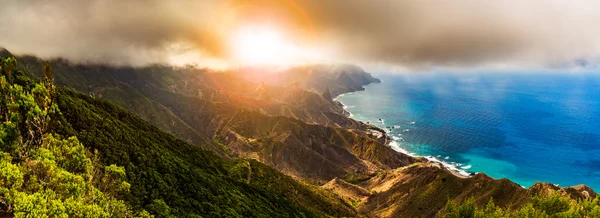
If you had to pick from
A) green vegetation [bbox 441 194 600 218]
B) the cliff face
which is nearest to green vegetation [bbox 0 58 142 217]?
green vegetation [bbox 441 194 600 218]

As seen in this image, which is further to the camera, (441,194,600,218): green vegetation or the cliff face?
the cliff face

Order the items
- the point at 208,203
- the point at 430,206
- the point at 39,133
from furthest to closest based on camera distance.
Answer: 1. the point at 430,206
2. the point at 208,203
3. the point at 39,133

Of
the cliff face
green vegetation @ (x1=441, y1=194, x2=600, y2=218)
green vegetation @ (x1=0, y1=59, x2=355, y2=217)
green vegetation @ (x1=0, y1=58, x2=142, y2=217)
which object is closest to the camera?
green vegetation @ (x1=0, y1=58, x2=142, y2=217)

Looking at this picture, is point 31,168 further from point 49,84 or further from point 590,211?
point 590,211

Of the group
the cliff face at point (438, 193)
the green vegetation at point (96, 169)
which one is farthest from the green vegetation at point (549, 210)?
the green vegetation at point (96, 169)


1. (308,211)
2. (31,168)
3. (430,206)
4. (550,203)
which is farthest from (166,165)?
(430,206)

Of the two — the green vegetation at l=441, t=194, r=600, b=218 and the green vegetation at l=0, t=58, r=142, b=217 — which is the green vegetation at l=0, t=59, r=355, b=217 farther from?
the green vegetation at l=441, t=194, r=600, b=218

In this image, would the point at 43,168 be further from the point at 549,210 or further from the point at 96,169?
the point at 549,210

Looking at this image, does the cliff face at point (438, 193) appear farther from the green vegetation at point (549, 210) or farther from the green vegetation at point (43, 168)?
the green vegetation at point (43, 168)

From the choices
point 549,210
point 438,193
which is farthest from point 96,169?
point 438,193
